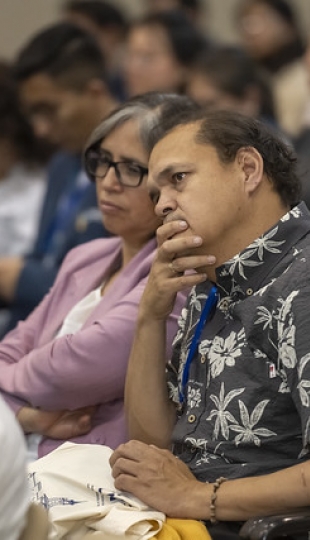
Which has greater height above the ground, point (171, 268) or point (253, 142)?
point (253, 142)

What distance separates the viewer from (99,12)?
684 cm

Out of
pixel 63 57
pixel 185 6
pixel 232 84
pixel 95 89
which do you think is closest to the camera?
pixel 95 89

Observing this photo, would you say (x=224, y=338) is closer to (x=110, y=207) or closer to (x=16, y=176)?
(x=110, y=207)

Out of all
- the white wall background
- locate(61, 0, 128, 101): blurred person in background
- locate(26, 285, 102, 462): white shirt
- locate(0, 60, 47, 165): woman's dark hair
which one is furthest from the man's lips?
the white wall background

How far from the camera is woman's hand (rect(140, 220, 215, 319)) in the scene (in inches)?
88.7

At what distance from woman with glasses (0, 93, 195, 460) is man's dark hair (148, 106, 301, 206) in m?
0.36

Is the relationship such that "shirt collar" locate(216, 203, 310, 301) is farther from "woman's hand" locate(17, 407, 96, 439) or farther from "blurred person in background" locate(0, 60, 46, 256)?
"blurred person in background" locate(0, 60, 46, 256)

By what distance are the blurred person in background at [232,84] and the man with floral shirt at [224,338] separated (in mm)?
2194

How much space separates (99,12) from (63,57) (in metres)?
2.70

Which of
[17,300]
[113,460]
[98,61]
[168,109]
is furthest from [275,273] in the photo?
[98,61]

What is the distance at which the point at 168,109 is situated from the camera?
2744 millimetres

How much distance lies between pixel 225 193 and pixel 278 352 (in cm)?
33

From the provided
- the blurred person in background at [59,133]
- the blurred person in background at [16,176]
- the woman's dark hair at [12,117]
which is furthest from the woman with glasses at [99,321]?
the woman's dark hair at [12,117]

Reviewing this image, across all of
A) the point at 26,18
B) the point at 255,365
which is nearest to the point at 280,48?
the point at 26,18
